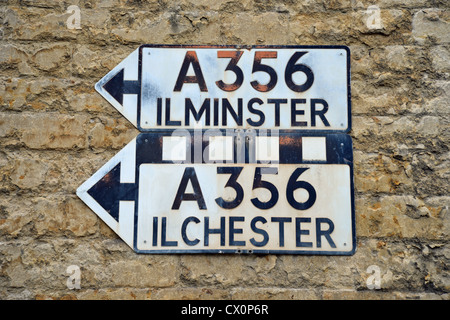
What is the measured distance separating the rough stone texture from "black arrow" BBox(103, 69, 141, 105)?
0.24ft

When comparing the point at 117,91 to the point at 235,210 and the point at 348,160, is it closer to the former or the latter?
the point at 235,210

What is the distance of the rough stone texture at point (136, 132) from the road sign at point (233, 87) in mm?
69

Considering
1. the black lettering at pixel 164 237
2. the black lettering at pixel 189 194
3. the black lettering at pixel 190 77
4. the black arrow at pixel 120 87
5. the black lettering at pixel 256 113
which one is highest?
the black lettering at pixel 190 77

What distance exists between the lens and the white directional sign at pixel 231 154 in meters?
2.21

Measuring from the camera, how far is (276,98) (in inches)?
91.3

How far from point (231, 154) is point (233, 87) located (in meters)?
0.36

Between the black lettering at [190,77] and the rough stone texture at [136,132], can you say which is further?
the black lettering at [190,77]

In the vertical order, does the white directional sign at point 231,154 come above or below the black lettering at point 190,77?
below

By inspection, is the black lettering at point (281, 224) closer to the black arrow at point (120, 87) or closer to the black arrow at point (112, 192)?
the black arrow at point (112, 192)

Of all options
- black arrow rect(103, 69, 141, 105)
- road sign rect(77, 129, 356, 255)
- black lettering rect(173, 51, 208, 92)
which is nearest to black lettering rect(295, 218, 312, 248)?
road sign rect(77, 129, 356, 255)

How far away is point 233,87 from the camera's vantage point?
91.6 inches

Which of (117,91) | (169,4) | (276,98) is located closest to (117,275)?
(117,91)

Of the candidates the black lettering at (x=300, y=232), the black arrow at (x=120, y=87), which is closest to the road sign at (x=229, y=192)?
the black lettering at (x=300, y=232)

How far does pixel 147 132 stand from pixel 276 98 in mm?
708
